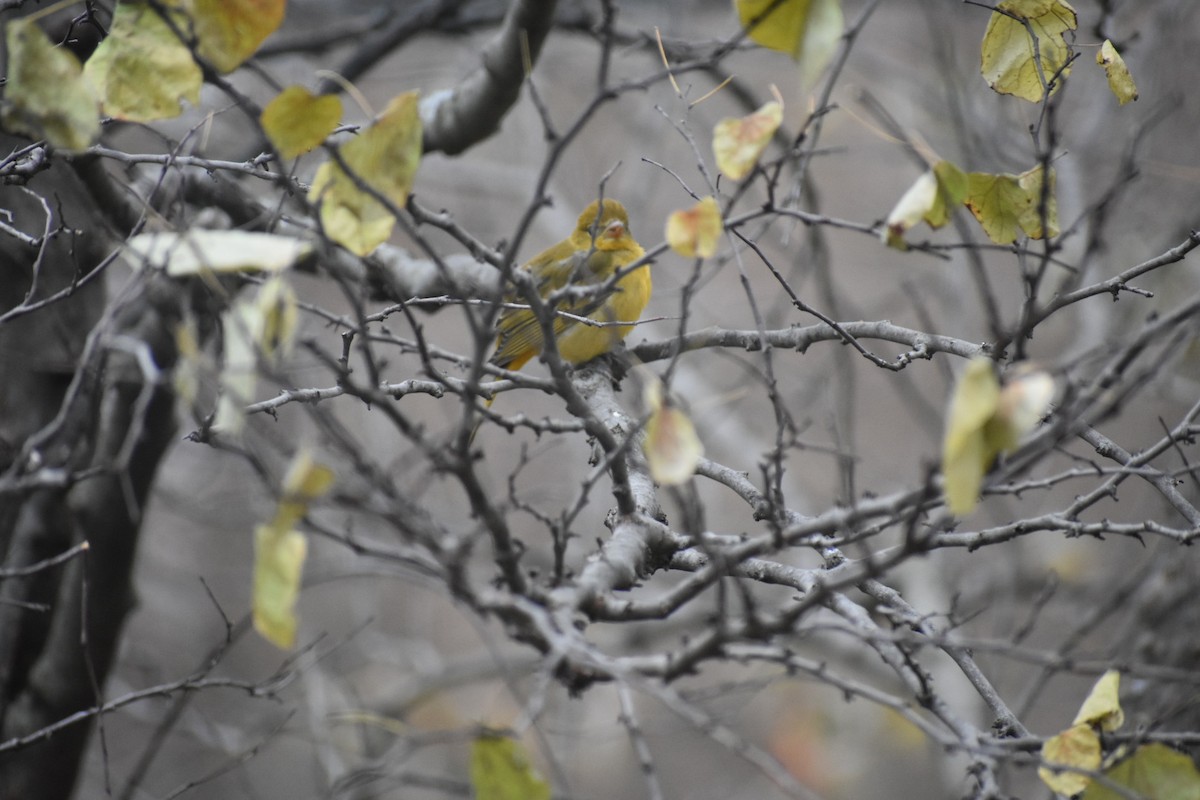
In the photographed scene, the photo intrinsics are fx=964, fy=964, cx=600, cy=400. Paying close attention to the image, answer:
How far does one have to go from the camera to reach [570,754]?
6379 mm

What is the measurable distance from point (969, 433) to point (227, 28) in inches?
53.4

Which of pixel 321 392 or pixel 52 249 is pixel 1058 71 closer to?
pixel 321 392

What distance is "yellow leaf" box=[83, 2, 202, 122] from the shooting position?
1.74 m

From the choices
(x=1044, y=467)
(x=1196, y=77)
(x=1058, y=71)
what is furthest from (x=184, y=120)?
(x=1196, y=77)

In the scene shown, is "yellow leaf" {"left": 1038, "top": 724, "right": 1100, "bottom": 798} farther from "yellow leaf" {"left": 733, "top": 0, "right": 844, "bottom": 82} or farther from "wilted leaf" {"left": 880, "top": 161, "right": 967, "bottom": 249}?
"yellow leaf" {"left": 733, "top": 0, "right": 844, "bottom": 82}

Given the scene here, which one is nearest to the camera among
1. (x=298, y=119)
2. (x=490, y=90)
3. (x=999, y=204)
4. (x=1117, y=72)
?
(x=298, y=119)

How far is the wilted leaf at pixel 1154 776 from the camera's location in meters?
1.63

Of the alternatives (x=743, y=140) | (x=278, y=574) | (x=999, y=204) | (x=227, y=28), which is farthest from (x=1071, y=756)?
(x=227, y=28)

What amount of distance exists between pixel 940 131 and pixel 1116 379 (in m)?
6.57

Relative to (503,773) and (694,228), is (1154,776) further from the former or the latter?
(694,228)

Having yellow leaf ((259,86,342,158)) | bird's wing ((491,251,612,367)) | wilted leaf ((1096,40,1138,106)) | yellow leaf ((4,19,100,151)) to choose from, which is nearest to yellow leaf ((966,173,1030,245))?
wilted leaf ((1096,40,1138,106))

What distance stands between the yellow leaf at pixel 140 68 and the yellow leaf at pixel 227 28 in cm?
13

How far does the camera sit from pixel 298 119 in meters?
1.59

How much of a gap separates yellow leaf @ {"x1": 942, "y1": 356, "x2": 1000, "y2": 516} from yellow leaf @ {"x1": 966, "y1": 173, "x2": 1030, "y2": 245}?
2.71 feet
